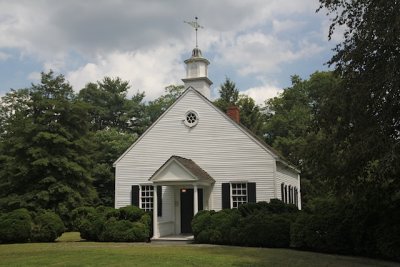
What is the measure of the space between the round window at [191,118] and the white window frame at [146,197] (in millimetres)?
3941

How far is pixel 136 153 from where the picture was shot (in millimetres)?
26109

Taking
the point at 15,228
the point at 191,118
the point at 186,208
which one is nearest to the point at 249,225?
the point at 186,208

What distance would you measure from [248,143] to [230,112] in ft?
15.7

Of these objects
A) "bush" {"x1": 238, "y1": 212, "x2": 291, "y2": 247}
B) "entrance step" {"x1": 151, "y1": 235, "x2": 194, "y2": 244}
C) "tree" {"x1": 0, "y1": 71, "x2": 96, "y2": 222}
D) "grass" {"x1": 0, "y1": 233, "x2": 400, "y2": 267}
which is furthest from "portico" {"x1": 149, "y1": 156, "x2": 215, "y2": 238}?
"tree" {"x1": 0, "y1": 71, "x2": 96, "y2": 222}

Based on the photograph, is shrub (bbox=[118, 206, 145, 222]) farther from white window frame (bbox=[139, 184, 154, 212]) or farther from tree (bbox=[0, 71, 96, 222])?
tree (bbox=[0, 71, 96, 222])

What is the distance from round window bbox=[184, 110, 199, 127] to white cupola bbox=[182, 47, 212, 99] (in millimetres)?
2548

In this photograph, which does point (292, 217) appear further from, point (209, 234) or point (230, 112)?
point (230, 112)

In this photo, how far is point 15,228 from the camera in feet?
68.9

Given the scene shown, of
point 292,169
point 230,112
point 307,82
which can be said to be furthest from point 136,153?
point 307,82

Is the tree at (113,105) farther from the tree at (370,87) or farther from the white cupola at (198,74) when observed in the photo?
the tree at (370,87)

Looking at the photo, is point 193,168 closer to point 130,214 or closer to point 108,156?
point 130,214

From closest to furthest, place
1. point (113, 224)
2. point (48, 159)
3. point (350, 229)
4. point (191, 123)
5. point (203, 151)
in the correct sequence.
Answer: point (350, 229) < point (113, 224) < point (203, 151) < point (191, 123) < point (48, 159)

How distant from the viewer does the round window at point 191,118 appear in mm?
25250

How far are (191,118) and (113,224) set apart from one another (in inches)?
281
